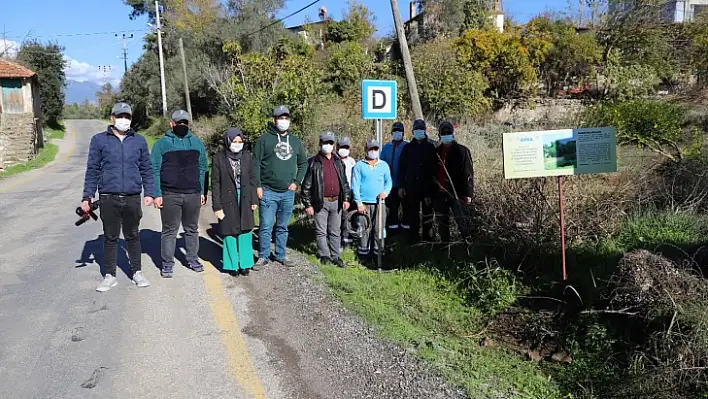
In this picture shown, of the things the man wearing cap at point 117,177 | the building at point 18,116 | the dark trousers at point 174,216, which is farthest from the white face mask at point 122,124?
the building at point 18,116

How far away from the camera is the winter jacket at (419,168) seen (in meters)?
7.41

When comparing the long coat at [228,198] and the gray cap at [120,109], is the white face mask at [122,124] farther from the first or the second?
the long coat at [228,198]

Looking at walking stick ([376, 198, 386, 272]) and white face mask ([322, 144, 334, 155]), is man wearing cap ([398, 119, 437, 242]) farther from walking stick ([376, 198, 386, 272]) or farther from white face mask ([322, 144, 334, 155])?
white face mask ([322, 144, 334, 155])

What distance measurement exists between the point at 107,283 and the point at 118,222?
0.72 metres

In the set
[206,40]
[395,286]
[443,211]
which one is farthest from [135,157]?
[206,40]

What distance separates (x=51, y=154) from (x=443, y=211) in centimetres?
2652

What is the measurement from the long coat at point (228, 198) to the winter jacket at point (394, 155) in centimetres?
233

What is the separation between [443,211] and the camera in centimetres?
729

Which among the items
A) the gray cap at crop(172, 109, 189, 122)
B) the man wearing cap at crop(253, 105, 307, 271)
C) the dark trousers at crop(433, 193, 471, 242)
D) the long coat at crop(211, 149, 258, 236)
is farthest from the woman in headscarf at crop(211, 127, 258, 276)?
the dark trousers at crop(433, 193, 471, 242)

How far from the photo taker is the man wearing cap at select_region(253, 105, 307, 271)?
6902 millimetres

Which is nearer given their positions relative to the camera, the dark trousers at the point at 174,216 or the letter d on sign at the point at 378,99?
the dark trousers at the point at 174,216

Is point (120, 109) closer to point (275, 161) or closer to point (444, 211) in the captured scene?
point (275, 161)

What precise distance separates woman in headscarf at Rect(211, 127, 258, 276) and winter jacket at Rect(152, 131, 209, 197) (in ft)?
0.75

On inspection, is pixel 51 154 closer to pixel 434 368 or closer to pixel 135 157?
pixel 135 157
